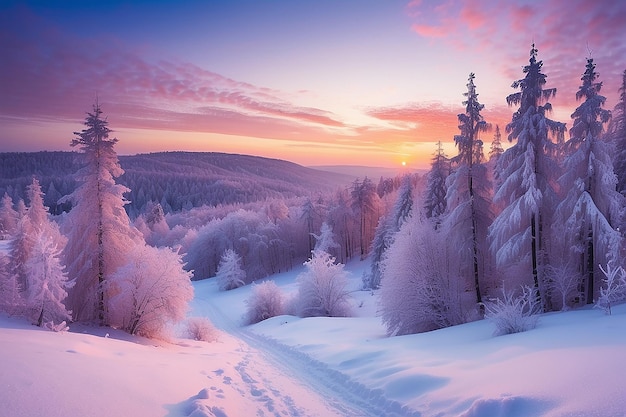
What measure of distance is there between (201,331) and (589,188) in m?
24.4

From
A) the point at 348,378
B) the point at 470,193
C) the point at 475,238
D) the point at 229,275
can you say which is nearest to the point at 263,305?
the point at 475,238

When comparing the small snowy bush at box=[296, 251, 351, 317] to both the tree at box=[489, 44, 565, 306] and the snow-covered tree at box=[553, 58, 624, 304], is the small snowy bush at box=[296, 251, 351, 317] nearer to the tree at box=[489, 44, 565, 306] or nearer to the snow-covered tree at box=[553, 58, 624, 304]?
the tree at box=[489, 44, 565, 306]

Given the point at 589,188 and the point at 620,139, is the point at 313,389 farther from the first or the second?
the point at 620,139

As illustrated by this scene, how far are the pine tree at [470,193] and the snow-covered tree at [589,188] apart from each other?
3.99 meters

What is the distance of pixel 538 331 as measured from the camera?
42.0 ft

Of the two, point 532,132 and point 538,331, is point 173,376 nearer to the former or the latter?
point 538,331

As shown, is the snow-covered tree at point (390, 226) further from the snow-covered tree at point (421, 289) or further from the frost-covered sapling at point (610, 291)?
the frost-covered sapling at point (610, 291)

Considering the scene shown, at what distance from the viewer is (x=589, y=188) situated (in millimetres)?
19500

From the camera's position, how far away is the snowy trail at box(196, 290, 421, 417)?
32.3ft

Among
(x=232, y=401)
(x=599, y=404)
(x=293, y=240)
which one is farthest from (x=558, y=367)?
(x=293, y=240)

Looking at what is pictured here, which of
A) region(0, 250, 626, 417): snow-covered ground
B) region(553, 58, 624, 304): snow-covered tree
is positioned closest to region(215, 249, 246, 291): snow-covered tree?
region(0, 250, 626, 417): snow-covered ground

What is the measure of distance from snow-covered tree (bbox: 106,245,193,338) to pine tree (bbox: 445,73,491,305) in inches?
631

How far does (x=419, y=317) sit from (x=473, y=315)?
3.56 m

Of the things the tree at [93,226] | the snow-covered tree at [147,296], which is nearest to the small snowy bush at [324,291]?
the snow-covered tree at [147,296]
